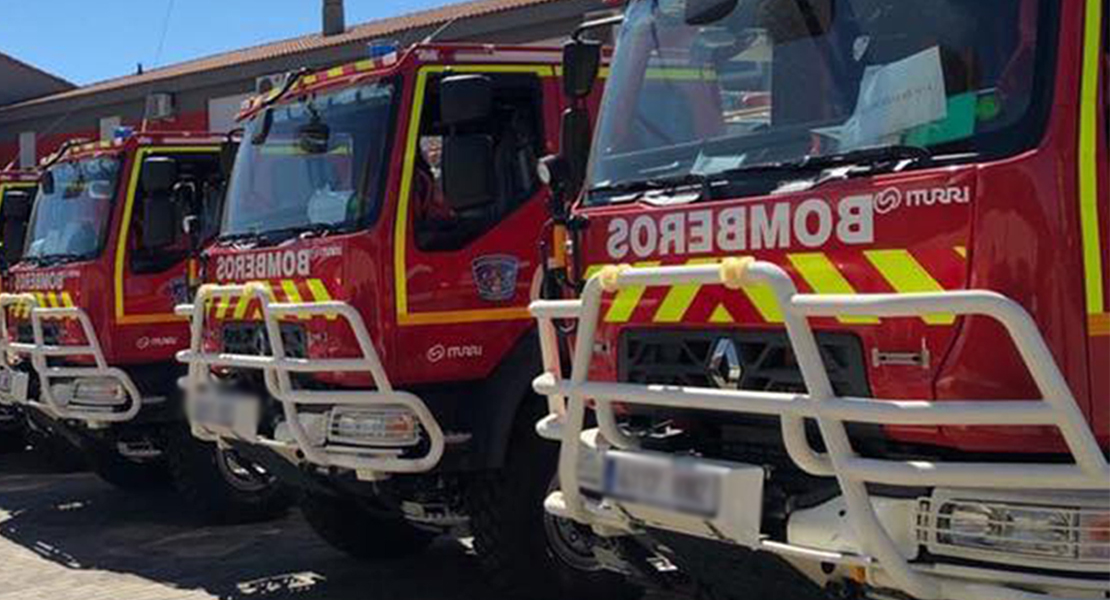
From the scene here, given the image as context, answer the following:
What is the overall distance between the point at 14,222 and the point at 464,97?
630 cm

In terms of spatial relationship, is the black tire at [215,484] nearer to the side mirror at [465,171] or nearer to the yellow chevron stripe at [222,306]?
the yellow chevron stripe at [222,306]

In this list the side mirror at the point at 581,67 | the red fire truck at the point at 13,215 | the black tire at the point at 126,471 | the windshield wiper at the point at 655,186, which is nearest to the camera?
the windshield wiper at the point at 655,186

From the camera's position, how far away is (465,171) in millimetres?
5109

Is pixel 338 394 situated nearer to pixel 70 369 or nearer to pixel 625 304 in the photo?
pixel 625 304

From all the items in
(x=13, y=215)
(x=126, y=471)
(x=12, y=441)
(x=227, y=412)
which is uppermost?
(x=13, y=215)

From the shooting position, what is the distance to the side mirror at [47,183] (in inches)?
359

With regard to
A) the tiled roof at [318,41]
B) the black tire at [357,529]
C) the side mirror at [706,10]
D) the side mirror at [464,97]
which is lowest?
the black tire at [357,529]

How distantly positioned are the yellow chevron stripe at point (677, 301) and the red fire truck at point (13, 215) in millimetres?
7374

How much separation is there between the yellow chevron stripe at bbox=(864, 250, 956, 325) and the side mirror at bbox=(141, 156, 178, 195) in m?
5.77

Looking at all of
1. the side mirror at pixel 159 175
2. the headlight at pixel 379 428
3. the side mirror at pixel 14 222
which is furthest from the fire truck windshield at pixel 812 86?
the side mirror at pixel 14 222

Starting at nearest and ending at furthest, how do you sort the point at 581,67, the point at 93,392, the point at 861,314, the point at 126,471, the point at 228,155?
the point at 861,314
the point at 581,67
the point at 228,155
the point at 93,392
the point at 126,471

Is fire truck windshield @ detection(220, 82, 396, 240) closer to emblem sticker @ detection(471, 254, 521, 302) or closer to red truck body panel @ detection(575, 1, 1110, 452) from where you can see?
emblem sticker @ detection(471, 254, 521, 302)

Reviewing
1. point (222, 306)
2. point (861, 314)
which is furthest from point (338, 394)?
point (861, 314)

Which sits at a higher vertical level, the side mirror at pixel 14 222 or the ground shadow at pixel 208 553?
the side mirror at pixel 14 222
